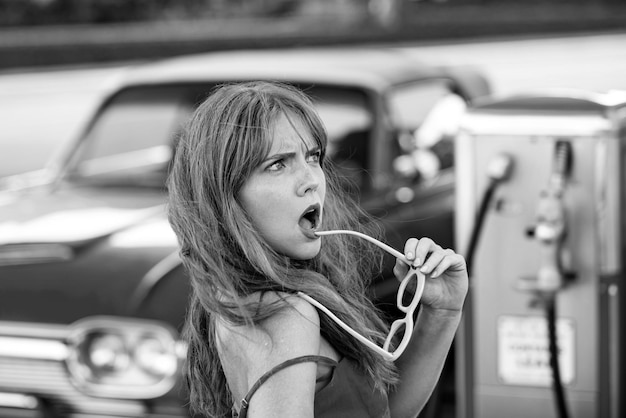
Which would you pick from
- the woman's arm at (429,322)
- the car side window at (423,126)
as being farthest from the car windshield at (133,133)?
the woman's arm at (429,322)

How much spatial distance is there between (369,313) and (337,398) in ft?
1.02

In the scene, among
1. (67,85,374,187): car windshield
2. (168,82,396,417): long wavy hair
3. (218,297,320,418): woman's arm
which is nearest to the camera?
(218,297,320,418): woman's arm

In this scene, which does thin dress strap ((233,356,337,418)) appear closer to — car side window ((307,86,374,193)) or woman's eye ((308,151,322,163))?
woman's eye ((308,151,322,163))

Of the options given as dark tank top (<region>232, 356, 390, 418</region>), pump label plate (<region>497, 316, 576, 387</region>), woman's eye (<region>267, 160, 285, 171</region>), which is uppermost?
woman's eye (<region>267, 160, 285, 171</region>)

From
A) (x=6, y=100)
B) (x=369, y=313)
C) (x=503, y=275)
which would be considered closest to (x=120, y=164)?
(x=503, y=275)

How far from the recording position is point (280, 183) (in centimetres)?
179

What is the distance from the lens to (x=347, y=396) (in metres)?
1.81

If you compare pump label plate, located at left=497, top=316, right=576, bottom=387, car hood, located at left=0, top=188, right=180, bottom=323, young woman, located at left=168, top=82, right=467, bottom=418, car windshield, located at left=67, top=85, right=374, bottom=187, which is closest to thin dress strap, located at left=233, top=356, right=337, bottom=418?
young woman, located at left=168, top=82, right=467, bottom=418

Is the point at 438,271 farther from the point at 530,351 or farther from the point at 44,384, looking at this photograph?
the point at 44,384

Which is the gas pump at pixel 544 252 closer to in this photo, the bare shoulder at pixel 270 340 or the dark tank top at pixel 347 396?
the dark tank top at pixel 347 396

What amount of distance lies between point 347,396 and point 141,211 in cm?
268

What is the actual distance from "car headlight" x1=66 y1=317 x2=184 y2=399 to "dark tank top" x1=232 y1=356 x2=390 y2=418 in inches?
74.8

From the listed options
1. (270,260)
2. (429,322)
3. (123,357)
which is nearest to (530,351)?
(123,357)

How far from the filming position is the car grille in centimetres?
380
